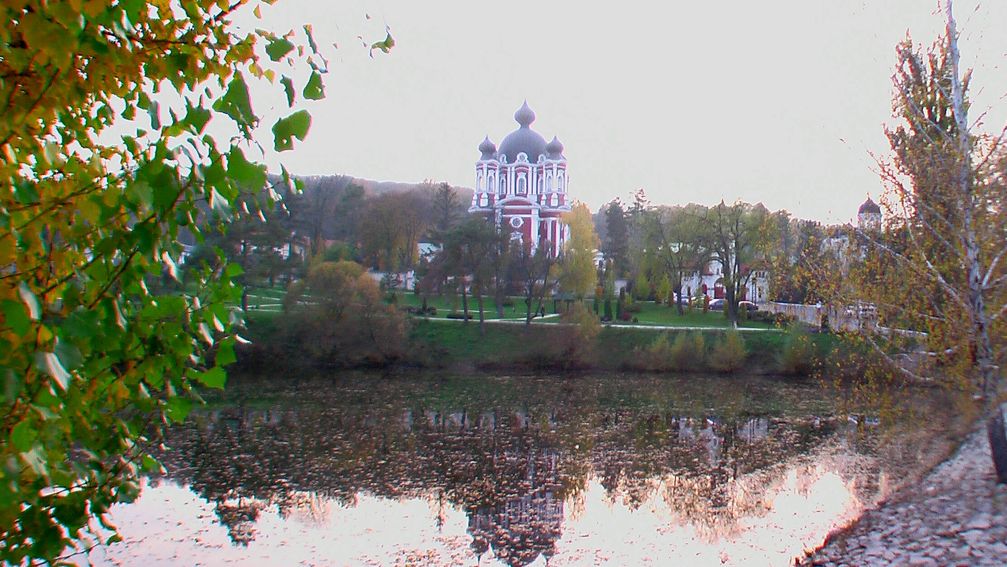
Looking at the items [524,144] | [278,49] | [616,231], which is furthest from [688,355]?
[616,231]

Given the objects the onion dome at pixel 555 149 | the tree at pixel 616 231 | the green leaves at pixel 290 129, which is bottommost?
the green leaves at pixel 290 129

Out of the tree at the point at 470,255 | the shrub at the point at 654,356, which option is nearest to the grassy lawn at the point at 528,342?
the shrub at the point at 654,356

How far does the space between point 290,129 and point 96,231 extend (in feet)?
2.83

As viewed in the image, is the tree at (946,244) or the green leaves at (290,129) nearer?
the green leaves at (290,129)

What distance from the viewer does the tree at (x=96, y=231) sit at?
171cm

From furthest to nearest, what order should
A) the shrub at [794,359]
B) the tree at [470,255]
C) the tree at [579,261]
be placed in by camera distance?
1. the tree at [579,261]
2. the tree at [470,255]
3. the shrub at [794,359]

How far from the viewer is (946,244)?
31.2 ft

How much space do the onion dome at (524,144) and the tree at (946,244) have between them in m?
41.5

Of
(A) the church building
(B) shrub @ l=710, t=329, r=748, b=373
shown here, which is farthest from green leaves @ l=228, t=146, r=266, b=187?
(A) the church building

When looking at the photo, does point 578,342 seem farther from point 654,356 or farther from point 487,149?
point 487,149

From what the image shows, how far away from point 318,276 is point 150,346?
29.4m

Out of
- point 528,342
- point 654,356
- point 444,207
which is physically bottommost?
point 654,356

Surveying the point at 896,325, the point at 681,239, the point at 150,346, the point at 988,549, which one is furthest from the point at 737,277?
the point at 150,346

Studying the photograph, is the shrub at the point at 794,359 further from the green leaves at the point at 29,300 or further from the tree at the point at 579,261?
the green leaves at the point at 29,300
